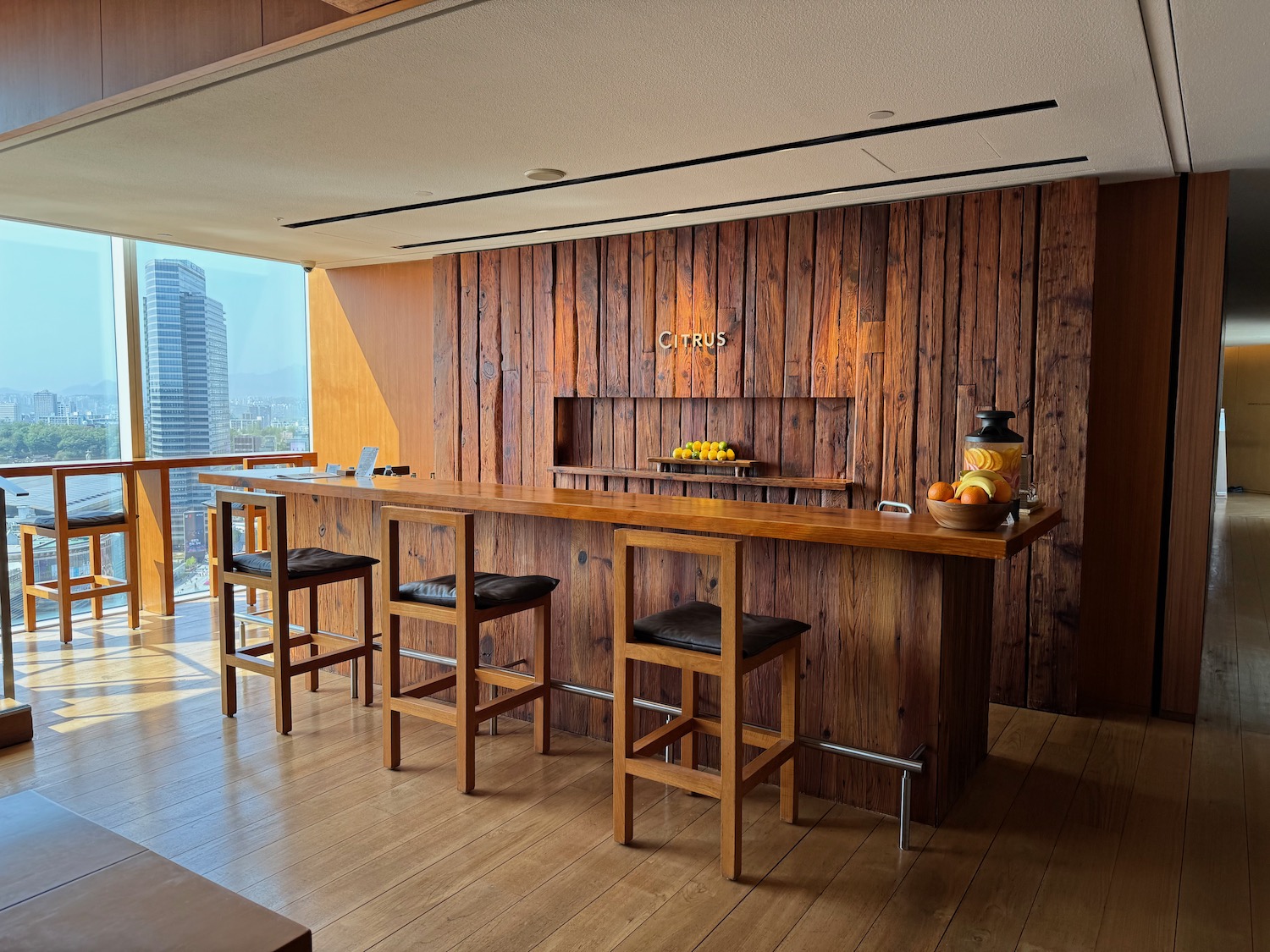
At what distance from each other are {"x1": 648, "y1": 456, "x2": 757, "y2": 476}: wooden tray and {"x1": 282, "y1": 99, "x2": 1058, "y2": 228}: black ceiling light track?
1.80m

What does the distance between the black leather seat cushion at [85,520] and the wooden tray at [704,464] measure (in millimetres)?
3252

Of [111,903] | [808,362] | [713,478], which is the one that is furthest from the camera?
[713,478]

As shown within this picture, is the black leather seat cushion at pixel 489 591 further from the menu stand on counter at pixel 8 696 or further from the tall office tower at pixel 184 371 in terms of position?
the tall office tower at pixel 184 371

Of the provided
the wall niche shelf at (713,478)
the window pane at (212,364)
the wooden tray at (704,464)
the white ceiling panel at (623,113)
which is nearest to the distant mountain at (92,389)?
the window pane at (212,364)

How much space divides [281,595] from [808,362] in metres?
2.99

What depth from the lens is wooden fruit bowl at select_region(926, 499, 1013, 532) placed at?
99.0 inches

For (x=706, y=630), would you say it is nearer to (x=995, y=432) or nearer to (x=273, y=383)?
(x=995, y=432)

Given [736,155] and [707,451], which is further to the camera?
[707,451]

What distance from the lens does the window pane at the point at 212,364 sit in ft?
20.7

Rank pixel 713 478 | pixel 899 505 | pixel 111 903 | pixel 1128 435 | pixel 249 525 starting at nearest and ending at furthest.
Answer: pixel 111 903 < pixel 899 505 < pixel 1128 435 < pixel 713 478 < pixel 249 525

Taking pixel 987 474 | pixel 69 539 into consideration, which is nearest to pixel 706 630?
pixel 987 474

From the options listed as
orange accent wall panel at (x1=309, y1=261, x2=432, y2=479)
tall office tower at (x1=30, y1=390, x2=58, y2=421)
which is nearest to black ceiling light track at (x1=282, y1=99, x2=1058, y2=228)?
orange accent wall panel at (x1=309, y1=261, x2=432, y2=479)

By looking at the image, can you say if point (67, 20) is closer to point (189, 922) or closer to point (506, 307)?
point (506, 307)

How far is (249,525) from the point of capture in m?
6.09
